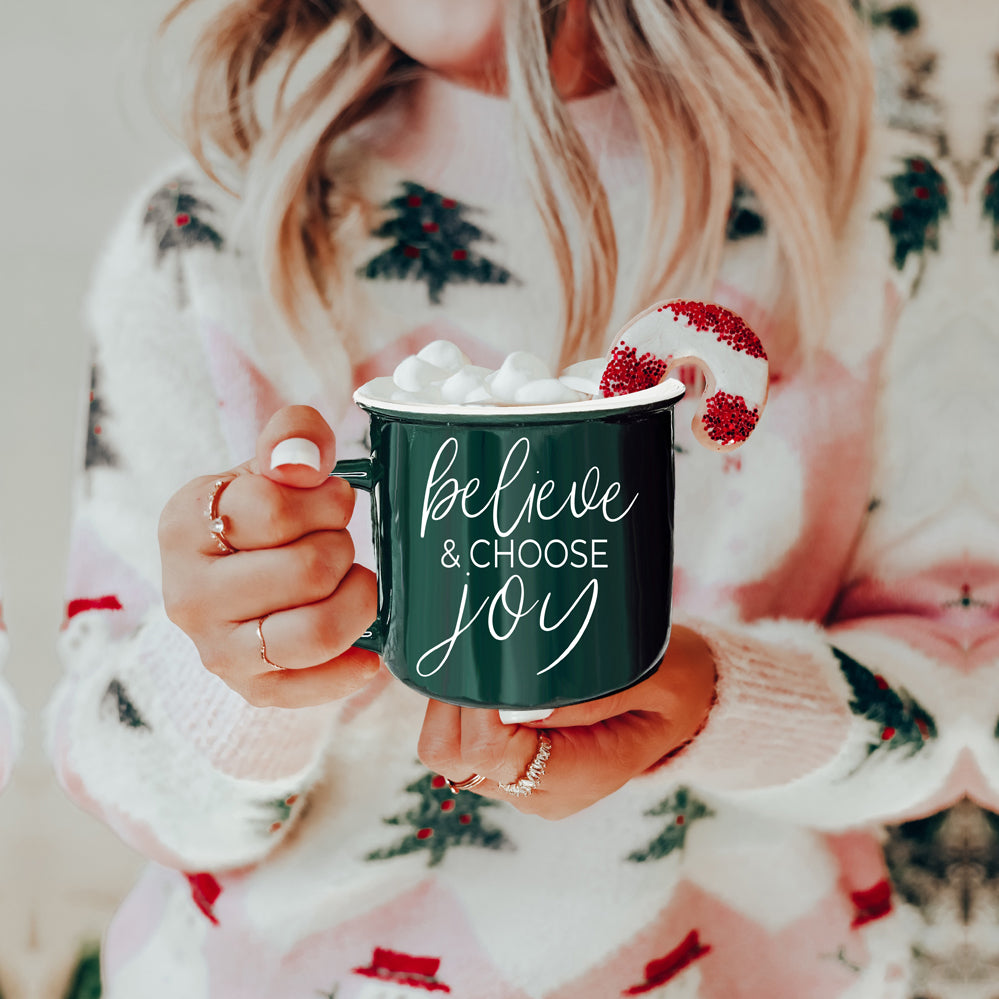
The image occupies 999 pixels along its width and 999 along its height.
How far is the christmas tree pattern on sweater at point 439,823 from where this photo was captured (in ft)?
2.78

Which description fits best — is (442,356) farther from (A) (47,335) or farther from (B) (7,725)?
(B) (7,725)

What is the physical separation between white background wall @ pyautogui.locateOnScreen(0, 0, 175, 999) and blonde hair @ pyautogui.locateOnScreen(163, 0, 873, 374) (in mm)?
89

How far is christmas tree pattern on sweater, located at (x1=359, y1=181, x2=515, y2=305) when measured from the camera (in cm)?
86

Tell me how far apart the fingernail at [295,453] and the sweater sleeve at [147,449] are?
0.38m

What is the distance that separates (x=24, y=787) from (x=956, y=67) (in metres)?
1.32

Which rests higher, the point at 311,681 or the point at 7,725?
the point at 311,681

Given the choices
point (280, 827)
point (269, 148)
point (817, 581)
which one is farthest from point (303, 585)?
point (817, 581)

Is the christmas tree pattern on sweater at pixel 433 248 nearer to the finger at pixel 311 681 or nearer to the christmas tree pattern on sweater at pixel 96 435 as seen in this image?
the christmas tree pattern on sweater at pixel 96 435

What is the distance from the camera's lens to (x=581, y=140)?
830 millimetres

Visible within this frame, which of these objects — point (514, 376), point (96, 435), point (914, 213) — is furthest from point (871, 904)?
point (96, 435)

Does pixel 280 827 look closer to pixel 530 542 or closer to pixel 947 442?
pixel 530 542

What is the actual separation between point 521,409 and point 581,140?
1.76ft

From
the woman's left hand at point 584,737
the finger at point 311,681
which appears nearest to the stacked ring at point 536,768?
the woman's left hand at point 584,737

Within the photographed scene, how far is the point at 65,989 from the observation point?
0.99 meters
